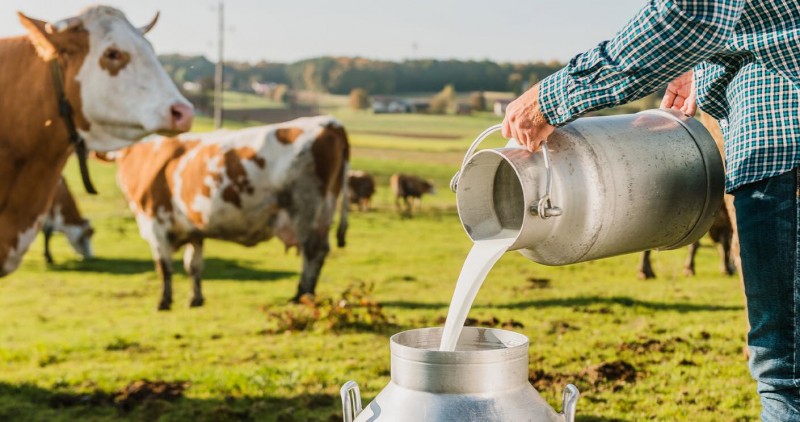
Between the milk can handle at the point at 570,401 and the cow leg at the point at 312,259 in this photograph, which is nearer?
the milk can handle at the point at 570,401

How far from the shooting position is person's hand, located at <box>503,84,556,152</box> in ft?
7.90

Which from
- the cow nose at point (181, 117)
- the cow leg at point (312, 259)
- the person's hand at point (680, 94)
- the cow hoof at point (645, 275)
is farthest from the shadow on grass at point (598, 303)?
the person's hand at point (680, 94)

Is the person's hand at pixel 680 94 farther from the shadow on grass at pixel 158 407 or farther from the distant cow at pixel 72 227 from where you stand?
the distant cow at pixel 72 227

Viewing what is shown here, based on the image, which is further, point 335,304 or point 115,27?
point 335,304

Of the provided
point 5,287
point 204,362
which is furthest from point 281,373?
point 5,287

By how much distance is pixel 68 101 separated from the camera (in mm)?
5102

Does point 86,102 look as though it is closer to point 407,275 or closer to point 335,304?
point 335,304

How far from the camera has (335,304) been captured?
8070 millimetres

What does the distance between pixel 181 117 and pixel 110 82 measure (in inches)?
19.7

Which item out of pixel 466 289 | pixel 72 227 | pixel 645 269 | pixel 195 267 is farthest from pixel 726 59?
pixel 72 227

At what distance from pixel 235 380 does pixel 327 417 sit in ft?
3.97

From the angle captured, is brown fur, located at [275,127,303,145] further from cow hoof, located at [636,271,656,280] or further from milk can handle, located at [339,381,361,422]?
milk can handle, located at [339,381,361,422]

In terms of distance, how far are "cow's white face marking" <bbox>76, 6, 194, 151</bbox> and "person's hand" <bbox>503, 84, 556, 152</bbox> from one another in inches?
125

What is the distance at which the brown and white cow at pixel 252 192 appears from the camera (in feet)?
32.6
